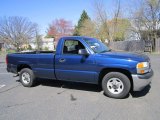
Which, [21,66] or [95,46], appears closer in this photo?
[95,46]

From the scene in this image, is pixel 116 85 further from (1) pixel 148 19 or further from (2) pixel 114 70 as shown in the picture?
(1) pixel 148 19

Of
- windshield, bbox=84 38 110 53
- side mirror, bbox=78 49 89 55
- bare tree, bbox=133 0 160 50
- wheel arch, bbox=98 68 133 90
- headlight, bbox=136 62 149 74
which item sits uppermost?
bare tree, bbox=133 0 160 50

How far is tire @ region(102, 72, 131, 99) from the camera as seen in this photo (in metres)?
6.01

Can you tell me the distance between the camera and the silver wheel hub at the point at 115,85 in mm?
6123

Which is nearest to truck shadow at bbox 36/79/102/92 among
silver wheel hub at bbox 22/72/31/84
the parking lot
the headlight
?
the parking lot

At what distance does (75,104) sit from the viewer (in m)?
5.73

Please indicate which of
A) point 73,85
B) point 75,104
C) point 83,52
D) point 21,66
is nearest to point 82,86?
point 73,85

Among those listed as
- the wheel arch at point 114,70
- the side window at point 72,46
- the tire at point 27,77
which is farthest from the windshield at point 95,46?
the tire at point 27,77

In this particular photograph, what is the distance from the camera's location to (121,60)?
19.4ft

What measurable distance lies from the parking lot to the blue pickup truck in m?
0.41

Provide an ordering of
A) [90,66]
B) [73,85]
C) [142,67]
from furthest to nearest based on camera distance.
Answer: [73,85] → [90,66] → [142,67]

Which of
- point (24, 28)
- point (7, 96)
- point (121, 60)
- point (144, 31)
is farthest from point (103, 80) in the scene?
point (24, 28)

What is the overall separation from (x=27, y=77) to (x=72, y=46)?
2.25m

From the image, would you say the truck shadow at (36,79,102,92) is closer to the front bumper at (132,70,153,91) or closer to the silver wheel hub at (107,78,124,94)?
the silver wheel hub at (107,78,124,94)
